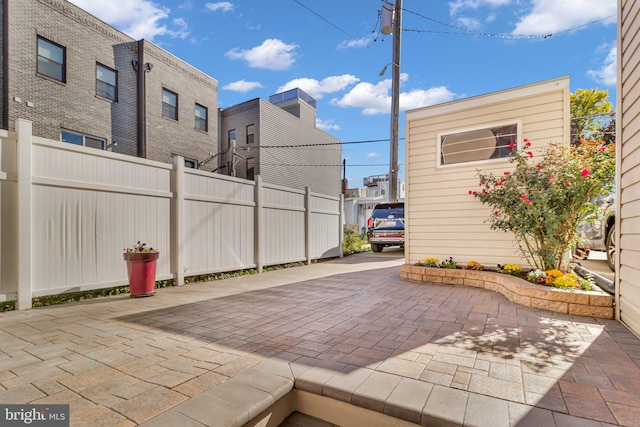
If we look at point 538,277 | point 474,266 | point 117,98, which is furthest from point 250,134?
point 538,277

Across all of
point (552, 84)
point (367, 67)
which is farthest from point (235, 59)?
point (552, 84)

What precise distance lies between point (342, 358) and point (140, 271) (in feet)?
11.6

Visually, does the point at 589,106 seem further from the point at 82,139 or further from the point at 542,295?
the point at 82,139

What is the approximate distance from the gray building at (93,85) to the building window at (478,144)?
389 inches

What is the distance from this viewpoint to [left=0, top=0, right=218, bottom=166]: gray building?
821cm

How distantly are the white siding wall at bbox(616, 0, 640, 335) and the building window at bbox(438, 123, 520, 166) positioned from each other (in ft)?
7.53

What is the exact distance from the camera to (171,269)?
A: 18.3 feet

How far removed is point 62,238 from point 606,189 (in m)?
7.15

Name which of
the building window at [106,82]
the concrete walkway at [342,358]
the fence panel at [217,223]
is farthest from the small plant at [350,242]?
the building window at [106,82]

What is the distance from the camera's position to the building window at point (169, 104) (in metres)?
12.0

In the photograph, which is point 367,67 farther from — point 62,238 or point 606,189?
point 62,238

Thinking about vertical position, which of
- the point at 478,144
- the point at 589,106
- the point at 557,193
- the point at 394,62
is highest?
the point at 589,106

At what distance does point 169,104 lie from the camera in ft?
39.9

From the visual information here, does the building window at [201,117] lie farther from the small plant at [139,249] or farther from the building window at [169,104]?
the small plant at [139,249]
